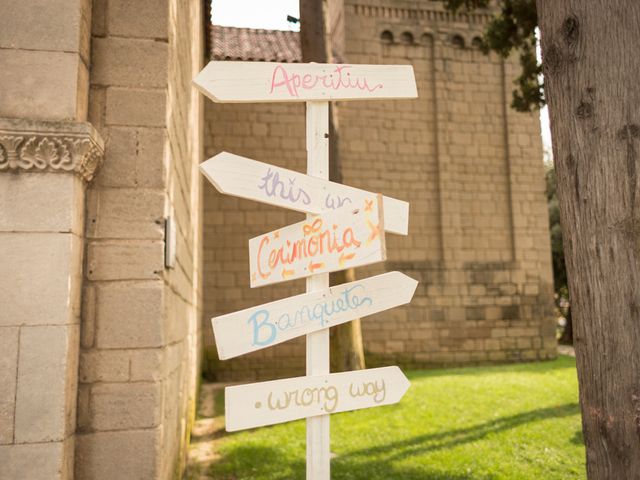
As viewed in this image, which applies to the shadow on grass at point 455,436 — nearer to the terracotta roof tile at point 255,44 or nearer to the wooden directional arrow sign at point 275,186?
the wooden directional arrow sign at point 275,186

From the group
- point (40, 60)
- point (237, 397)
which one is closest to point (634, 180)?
point (237, 397)

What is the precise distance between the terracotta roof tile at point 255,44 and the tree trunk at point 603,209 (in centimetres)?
868

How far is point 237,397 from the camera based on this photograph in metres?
2.09

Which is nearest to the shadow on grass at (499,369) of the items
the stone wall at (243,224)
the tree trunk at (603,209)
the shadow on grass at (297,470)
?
the stone wall at (243,224)

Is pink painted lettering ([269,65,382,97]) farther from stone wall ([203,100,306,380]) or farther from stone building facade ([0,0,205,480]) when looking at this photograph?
stone wall ([203,100,306,380])

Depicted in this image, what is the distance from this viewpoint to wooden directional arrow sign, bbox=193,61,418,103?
88.7 inches

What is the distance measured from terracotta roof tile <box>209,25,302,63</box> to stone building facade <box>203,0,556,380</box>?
4cm

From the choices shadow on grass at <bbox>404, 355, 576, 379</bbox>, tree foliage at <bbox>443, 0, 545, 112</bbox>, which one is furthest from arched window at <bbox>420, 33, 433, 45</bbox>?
shadow on grass at <bbox>404, 355, 576, 379</bbox>

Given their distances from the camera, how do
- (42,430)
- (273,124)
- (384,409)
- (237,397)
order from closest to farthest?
(237,397), (42,430), (384,409), (273,124)

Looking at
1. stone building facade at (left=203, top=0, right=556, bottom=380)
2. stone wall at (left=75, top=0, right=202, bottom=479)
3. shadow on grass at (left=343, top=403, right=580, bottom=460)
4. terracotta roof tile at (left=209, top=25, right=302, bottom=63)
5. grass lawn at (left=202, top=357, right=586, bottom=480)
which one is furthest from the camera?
terracotta roof tile at (left=209, top=25, right=302, bottom=63)

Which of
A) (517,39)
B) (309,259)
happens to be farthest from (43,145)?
(517,39)

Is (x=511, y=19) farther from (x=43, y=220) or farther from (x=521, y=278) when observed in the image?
(x=43, y=220)

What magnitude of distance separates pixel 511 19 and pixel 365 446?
5848 mm

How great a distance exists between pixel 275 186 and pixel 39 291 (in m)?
1.02
